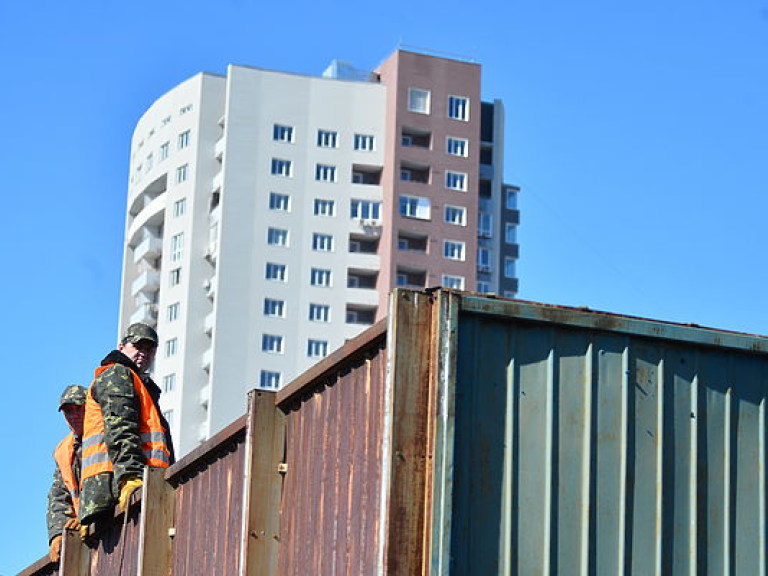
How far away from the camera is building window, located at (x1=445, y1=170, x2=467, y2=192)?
11931 centimetres

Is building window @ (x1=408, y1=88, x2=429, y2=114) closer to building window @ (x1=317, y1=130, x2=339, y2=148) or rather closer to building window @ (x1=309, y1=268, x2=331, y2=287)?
building window @ (x1=317, y1=130, x2=339, y2=148)

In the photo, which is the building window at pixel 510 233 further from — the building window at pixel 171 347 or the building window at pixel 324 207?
the building window at pixel 171 347

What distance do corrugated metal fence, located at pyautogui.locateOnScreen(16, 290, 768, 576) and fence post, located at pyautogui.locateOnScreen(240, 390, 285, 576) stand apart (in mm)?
47

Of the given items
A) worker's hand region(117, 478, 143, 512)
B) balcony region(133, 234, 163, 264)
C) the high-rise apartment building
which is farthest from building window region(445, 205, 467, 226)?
worker's hand region(117, 478, 143, 512)

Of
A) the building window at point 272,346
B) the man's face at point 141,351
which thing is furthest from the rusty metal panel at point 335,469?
the building window at point 272,346

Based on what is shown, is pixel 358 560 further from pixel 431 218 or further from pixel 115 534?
pixel 431 218

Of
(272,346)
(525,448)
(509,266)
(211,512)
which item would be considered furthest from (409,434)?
(509,266)

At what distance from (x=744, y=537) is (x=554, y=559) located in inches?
44.2

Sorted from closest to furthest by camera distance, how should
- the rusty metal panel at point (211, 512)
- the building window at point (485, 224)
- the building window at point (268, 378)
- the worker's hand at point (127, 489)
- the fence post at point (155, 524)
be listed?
the rusty metal panel at point (211, 512)
the fence post at point (155, 524)
the worker's hand at point (127, 489)
the building window at point (268, 378)
the building window at point (485, 224)

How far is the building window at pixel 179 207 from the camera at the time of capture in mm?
116250

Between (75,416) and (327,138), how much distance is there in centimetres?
10375

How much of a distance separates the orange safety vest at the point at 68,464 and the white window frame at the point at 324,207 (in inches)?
4002

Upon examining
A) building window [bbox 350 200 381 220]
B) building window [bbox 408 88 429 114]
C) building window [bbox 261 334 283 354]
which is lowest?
building window [bbox 261 334 283 354]

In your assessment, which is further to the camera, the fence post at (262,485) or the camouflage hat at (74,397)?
the camouflage hat at (74,397)
